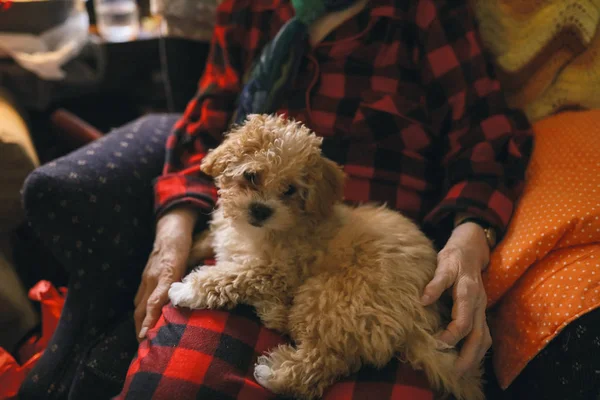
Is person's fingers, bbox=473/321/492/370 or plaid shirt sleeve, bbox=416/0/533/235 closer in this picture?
person's fingers, bbox=473/321/492/370

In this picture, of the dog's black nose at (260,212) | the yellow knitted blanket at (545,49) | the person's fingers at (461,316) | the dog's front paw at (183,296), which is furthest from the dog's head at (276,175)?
the yellow knitted blanket at (545,49)

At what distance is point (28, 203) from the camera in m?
1.19

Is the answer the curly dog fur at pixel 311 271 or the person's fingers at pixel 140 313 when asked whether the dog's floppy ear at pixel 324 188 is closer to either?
the curly dog fur at pixel 311 271

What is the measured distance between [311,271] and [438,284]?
27 cm

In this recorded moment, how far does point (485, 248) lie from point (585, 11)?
0.69 metres

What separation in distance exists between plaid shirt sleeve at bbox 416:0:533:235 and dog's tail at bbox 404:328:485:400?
1.23ft

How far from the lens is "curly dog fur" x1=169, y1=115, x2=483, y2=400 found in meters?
0.97

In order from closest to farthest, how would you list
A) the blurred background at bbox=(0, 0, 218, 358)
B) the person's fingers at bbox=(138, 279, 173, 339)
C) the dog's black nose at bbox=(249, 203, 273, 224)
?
the dog's black nose at bbox=(249, 203, 273, 224) → the person's fingers at bbox=(138, 279, 173, 339) → the blurred background at bbox=(0, 0, 218, 358)

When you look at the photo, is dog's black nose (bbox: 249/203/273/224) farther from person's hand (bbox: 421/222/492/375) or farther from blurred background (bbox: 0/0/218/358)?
blurred background (bbox: 0/0/218/358)

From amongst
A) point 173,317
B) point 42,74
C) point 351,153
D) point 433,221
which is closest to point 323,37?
point 351,153

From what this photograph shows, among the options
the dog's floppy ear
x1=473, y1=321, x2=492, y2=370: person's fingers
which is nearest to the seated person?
x1=473, y1=321, x2=492, y2=370: person's fingers

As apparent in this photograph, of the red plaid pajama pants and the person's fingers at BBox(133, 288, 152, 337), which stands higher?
the red plaid pajama pants

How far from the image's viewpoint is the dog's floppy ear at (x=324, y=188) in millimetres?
1061

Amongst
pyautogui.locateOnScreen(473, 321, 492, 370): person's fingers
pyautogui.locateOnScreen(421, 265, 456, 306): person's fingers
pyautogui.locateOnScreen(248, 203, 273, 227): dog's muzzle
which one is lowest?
pyautogui.locateOnScreen(473, 321, 492, 370): person's fingers
